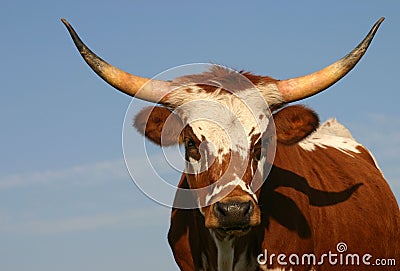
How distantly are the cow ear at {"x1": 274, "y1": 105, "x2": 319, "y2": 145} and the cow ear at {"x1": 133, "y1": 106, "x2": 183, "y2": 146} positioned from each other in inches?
41.3

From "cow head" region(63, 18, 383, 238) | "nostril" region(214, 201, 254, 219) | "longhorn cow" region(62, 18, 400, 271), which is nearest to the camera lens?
"nostril" region(214, 201, 254, 219)

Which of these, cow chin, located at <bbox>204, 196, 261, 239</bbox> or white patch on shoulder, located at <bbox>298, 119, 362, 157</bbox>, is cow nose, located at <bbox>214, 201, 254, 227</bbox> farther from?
white patch on shoulder, located at <bbox>298, 119, 362, 157</bbox>

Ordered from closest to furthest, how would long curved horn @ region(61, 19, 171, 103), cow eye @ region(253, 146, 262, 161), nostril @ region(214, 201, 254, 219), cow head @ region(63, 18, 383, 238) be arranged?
nostril @ region(214, 201, 254, 219) → cow head @ region(63, 18, 383, 238) → cow eye @ region(253, 146, 262, 161) → long curved horn @ region(61, 19, 171, 103)

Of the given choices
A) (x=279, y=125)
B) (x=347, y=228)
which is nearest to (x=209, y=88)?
(x=279, y=125)

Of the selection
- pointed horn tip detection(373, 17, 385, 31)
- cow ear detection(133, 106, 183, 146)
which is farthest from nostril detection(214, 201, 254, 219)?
pointed horn tip detection(373, 17, 385, 31)

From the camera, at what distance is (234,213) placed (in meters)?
7.24

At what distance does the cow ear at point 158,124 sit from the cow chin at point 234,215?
1.28m

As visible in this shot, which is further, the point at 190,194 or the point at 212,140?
the point at 190,194

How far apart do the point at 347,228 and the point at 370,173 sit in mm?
1610

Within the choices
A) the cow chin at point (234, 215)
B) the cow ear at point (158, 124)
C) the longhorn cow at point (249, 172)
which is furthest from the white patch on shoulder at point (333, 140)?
the cow chin at point (234, 215)

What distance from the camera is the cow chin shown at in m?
7.25

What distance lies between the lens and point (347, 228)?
360 inches

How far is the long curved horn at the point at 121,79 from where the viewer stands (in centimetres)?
854

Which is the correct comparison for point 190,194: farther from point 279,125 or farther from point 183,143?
point 279,125
